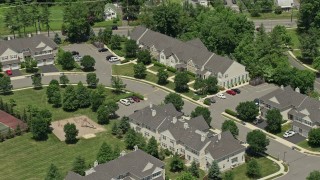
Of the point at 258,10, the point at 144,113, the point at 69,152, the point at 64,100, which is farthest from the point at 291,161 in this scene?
the point at 258,10

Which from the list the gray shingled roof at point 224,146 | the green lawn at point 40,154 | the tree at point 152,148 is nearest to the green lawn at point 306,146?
the gray shingled roof at point 224,146

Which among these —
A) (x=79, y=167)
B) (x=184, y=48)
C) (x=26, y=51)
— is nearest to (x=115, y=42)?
(x=184, y=48)

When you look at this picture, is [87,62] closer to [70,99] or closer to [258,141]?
[70,99]

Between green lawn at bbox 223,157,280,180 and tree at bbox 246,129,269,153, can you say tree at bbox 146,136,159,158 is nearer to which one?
green lawn at bbox 223,157,280,180

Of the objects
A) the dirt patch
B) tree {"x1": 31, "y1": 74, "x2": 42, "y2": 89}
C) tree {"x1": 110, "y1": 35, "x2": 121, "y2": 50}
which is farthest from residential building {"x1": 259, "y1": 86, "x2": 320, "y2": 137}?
tree {"x1": 110, "y1": 35, "x2": 121, "y2": 50}

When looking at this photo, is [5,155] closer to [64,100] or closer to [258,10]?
[64,100]

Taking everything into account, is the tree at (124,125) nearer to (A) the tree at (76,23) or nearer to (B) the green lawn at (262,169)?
(B) the green lawn at (262,169)
